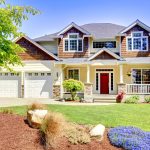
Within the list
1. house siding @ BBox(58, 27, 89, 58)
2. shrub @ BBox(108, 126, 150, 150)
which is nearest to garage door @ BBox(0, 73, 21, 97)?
house siding @ BBox(58, 27, 89, 58)

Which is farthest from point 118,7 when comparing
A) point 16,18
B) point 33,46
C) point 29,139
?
point 33,46

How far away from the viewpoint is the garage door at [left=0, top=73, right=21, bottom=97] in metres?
26.6

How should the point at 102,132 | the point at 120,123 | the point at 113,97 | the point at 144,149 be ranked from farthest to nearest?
the point at 113,97 → the point at 120,123 → the point at 102,132 → the point at 144,149

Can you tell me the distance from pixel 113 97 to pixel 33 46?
836 cm

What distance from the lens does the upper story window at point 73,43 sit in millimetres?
27547

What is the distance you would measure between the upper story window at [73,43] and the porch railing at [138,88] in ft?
19.3

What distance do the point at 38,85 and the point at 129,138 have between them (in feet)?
59.7

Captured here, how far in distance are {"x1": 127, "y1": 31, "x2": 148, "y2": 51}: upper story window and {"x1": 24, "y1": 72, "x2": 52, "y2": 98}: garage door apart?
7.63 m

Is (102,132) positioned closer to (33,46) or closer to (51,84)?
(51,84)

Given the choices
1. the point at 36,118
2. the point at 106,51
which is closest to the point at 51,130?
the point at 36,118

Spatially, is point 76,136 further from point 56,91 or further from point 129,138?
point 56,91

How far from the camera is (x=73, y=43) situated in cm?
2772

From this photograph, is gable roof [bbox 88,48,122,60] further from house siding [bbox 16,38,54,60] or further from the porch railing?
house siding [bbox 16,38,54,60]

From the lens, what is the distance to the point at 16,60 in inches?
430
